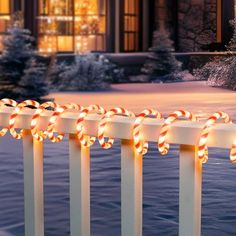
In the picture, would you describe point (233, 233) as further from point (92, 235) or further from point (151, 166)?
point (151, 166)

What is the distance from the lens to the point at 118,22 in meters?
23.2

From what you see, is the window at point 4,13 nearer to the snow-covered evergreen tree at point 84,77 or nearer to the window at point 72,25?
the window at point 72,25

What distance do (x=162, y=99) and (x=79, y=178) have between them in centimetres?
1196

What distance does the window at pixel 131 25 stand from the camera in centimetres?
2355

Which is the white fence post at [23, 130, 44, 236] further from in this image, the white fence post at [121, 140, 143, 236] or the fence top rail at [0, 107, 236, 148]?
the white fence post at [121, 140, 143, 236]

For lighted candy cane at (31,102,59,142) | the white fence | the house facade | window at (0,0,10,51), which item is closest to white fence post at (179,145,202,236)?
the white fence

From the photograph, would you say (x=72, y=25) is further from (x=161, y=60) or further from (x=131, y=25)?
(x=161, y=60)

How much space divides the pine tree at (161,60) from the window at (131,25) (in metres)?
1.69

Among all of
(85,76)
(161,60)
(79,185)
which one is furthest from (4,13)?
(79,185)

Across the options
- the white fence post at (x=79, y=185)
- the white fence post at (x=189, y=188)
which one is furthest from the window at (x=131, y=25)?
the white fence post at (x=189, y=188)

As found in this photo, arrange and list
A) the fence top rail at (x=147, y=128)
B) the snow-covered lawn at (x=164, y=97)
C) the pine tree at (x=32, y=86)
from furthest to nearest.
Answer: the pine tree at (x=32, y=86)
the snow-covered lawn at (x=164, y=97)
the fence top rail at (x=147, y=128)

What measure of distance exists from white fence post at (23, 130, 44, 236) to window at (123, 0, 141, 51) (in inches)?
767

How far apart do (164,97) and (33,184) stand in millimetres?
12193

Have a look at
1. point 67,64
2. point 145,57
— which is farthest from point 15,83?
point 145,57
